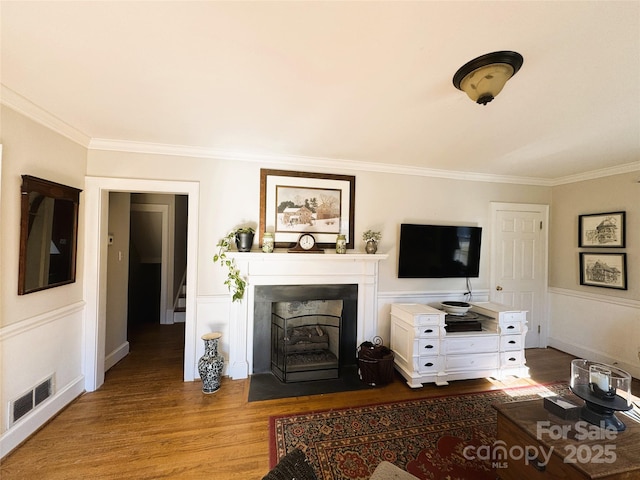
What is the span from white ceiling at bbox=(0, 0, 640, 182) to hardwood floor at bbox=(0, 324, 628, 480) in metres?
2.42

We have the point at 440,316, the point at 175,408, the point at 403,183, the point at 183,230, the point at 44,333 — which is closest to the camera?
the point at 44,333

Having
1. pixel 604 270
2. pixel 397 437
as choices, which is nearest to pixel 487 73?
pixel 397 437

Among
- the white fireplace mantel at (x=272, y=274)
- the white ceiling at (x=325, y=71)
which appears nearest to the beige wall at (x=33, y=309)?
the white ceiling at (x=325, y=71)

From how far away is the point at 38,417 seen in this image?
6.46ft

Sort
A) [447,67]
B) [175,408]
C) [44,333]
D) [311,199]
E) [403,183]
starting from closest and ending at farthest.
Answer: [447,67] < [44,333] < [175,408] < [311,199] < [403,183]

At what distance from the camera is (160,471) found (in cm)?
163

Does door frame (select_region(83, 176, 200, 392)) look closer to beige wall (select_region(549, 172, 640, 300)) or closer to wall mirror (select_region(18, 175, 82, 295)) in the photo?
wall mirror (select_region(18, 175, 82, 295))

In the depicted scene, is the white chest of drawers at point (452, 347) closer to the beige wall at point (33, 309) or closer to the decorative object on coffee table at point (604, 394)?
the decorative object on coffee table at point (604, 394)

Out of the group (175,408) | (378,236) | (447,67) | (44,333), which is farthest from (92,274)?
(447,67)

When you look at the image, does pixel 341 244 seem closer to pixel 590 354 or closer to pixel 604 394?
pixel 604 394

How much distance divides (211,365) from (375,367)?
1.65 metres

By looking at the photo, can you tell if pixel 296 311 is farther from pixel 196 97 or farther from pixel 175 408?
pixel 196 97

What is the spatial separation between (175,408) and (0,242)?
178 centimetres

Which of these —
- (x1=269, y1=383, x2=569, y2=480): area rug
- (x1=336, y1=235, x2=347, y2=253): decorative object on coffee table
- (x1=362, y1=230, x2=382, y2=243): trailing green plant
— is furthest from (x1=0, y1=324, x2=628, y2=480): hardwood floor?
(x1=362, y1=230, x2=382, y2=243): trailing green plant
